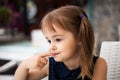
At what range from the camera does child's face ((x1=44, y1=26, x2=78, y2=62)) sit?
1.04 meters

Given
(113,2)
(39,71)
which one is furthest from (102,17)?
(39,71)

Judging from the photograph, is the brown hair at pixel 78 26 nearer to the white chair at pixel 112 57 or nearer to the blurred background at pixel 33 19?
the white chair at pixel 112 57

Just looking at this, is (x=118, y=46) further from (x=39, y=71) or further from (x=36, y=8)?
(x=36, y=8)

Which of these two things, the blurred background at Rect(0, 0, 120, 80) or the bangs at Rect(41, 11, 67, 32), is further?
the blurred background at Rect(0, 0, 120, 80)

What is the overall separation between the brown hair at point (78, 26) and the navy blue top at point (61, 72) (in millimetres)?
43

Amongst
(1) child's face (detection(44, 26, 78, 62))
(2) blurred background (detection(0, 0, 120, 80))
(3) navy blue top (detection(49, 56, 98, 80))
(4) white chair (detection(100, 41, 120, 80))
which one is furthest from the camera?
(2) blurred background (detection(0, 0, 120, 80))

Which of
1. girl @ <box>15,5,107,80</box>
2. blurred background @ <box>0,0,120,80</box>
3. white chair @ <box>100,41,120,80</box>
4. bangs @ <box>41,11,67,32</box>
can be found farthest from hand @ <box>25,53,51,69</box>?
blurred background @ <box>0,0,120,80</box>

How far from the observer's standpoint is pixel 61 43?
104cm

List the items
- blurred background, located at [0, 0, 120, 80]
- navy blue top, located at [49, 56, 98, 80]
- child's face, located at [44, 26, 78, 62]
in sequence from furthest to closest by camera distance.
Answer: blurred background, located at [0, 0, 120, 80], navy blue top, located at [49, 56, 98, 80], child's face, located at [44, 26, 78, 62]

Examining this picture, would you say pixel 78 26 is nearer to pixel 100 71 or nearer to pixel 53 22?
pixel 53 22

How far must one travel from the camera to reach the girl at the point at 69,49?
106 cm

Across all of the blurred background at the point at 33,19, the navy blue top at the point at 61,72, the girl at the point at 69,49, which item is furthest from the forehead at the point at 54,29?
the blurred background at the point at 33,19

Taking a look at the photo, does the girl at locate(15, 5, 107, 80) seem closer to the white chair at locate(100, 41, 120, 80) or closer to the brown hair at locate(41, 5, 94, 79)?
the brown hair at locate(41, 5, 94, 79)

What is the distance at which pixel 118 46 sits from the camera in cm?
144
